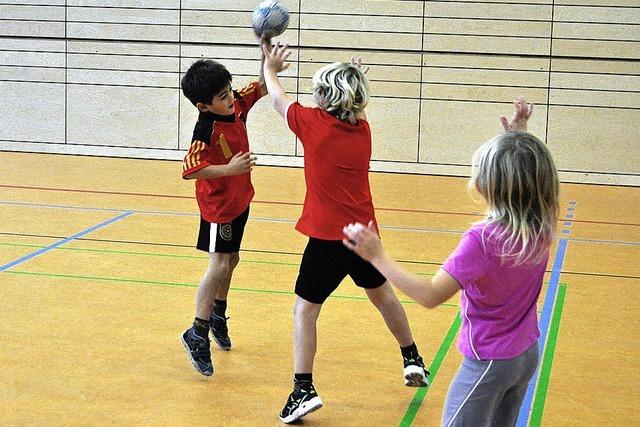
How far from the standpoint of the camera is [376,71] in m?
12.1

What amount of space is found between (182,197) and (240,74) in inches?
134

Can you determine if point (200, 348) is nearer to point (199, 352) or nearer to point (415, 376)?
point (199, 352)

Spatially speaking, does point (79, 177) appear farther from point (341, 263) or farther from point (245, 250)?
point (341, 263)

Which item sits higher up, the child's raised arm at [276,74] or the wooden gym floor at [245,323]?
the child's raised arm at [276,74]

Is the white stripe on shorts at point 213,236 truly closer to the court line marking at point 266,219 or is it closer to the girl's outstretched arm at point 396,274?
the girl's outstretched arm at point 396,274

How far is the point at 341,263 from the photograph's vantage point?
386cm

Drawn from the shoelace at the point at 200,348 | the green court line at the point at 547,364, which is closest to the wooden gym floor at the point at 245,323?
the green court line at the point at 547,364

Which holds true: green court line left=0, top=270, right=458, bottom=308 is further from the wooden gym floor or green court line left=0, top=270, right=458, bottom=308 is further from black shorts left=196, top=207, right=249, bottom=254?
black shorts left=196, top=207, right=249, bottom=254

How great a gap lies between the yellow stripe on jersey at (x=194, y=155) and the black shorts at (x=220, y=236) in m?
0.31

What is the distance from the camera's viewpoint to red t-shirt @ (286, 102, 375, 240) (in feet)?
12.3

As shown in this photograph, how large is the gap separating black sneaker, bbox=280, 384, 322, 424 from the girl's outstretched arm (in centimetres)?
148

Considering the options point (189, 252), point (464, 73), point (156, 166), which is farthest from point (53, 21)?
point (189, 252)

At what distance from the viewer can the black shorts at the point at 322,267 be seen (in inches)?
151

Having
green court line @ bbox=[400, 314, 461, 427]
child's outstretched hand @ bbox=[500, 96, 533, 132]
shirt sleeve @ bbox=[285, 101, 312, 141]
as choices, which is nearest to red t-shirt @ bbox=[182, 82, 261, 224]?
shirt sleeve @ bbox=[285, 101, 312, 141]
